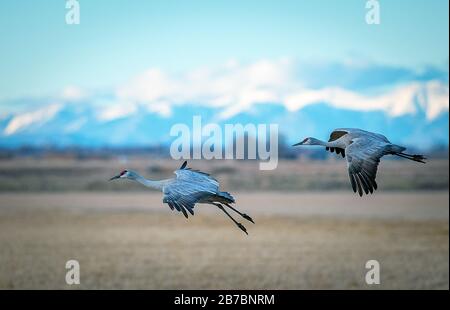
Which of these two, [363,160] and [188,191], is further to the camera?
[363,160]

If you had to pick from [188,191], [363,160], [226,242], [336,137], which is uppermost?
[336,137]

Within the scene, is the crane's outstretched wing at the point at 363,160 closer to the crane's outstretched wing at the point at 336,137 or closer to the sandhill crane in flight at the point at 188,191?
the crane's outstretched wing at the point at 336,137

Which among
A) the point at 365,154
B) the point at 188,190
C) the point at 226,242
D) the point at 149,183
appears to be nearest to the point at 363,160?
the point at 365,154

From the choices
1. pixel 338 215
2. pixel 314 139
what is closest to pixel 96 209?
pixel 338 215

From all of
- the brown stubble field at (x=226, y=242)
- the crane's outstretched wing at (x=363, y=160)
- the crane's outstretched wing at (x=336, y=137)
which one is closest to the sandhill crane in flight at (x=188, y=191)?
the crane's outstretched wing at (x=363, y=160)

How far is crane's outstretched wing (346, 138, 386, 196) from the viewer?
8492 mm

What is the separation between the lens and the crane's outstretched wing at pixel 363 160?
849 cm

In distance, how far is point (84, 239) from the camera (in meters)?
61.5

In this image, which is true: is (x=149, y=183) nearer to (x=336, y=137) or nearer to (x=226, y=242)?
(x=336, y=137)

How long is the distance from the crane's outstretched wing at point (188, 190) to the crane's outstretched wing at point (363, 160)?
143 cm

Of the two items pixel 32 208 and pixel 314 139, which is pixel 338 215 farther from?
pixel 314 139

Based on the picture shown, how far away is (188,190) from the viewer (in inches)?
333

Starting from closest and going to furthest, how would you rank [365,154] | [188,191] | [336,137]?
1. [188,191]
2. [365,154]
3. [336,137]

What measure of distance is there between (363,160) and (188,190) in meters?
1.85
